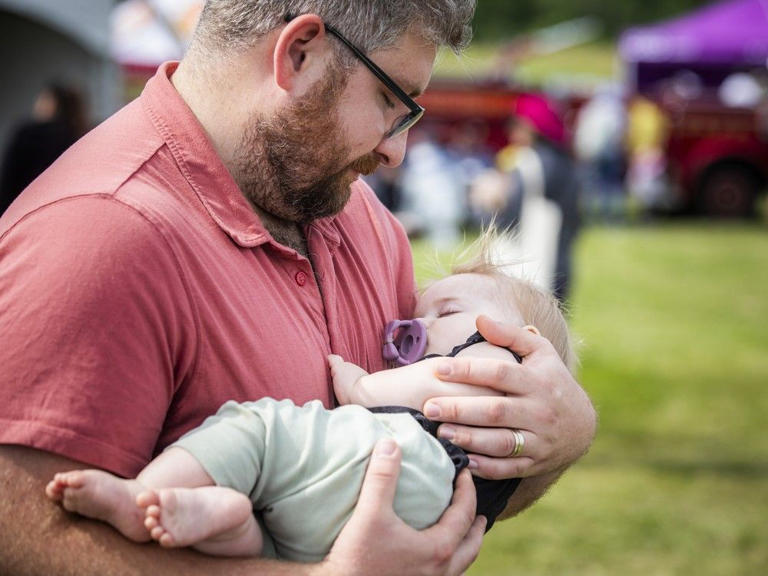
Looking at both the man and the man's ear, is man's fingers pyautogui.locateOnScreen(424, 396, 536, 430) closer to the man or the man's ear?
the man

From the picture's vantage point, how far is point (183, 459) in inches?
58.2

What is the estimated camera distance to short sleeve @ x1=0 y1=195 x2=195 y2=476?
4.59ft

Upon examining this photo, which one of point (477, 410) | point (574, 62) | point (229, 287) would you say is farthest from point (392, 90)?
point (574, 62)

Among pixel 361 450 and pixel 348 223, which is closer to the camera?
pixel 361 450

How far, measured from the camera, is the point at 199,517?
1.43m

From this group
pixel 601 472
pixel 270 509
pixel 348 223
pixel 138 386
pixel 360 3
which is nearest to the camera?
pixel 138 386

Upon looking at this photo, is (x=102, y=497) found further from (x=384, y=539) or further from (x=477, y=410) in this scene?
(x=477, y=410)

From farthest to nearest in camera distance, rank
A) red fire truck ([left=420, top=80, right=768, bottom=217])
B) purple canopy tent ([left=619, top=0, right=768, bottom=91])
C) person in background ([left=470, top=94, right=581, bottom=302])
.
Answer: purple canopy tent ([left=619, top=0, right=768, bottom=91]) < red fire truck ([left=420, top=80, right=768, bottom=217]) < person in background ([left=470, top=94, right=581, bottom=302])

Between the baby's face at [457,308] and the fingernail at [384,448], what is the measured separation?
491mm

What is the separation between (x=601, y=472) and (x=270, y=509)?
186 inches

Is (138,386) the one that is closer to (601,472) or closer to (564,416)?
(564,416)

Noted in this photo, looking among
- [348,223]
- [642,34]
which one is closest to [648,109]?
[642,34]

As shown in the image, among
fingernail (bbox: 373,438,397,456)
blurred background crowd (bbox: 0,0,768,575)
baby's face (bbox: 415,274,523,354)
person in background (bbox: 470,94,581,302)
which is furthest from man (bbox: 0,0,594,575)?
person in background (bbox: 470,94,581,302)

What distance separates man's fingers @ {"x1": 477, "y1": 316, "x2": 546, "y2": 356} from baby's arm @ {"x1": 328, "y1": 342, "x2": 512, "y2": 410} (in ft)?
0.33
